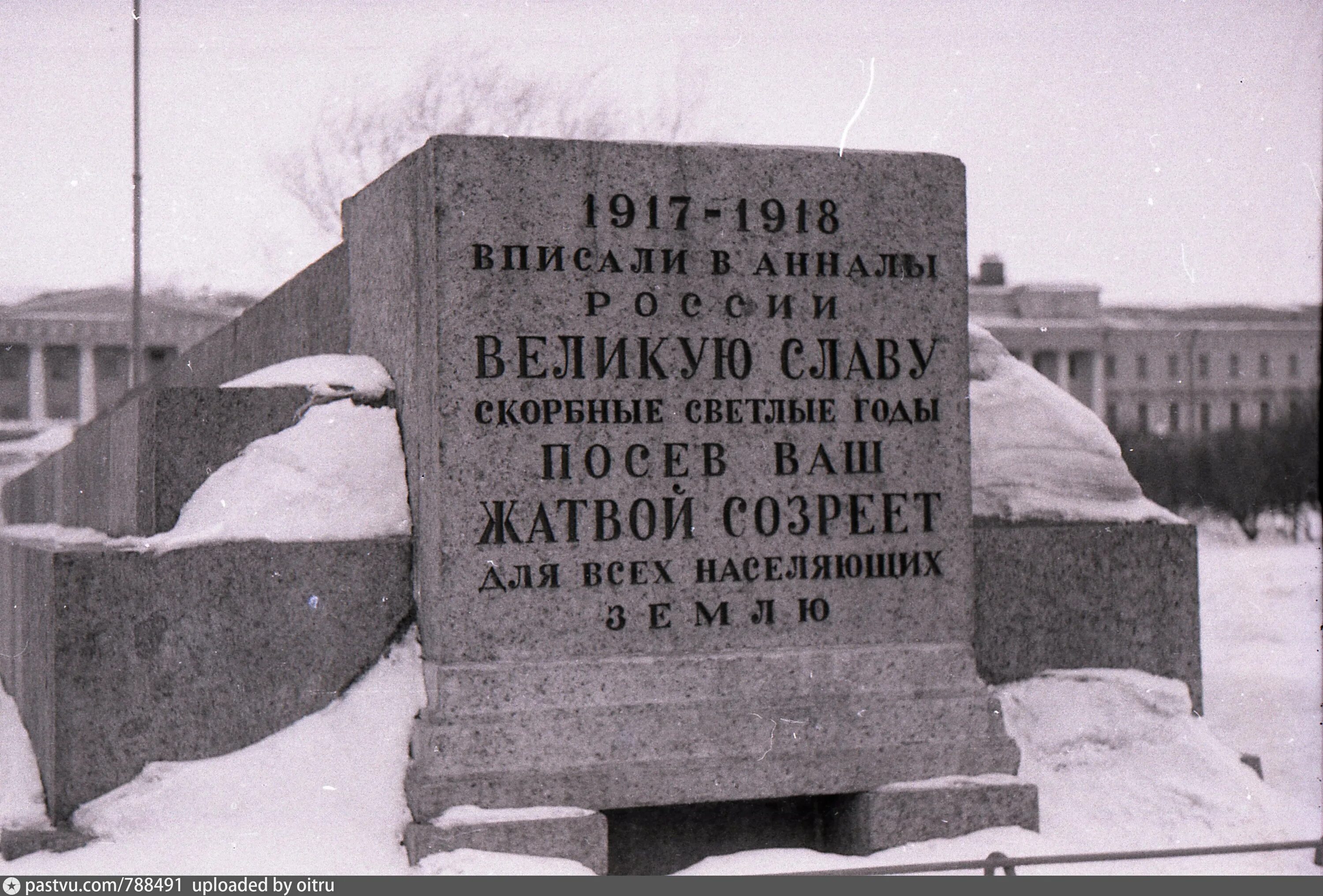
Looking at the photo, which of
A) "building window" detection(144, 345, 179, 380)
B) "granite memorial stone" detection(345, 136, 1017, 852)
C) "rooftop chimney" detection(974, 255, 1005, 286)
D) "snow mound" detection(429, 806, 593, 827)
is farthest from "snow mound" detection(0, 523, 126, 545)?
"rooftop chimney" detection(974, 255, 1005, 286)

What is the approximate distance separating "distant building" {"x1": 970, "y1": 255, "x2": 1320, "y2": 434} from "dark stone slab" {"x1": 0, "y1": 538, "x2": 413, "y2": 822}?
3296cm

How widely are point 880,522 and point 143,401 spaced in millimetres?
2437

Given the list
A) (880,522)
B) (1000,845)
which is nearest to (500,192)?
(880,522)

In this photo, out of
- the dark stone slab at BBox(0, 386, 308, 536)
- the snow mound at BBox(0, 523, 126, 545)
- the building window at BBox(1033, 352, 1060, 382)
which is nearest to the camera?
the dark stone slab at BBox(0, 386, 308, 536)

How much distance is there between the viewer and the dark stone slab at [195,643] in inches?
181

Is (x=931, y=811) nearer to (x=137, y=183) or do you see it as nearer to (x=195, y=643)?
(x=195, y=643)

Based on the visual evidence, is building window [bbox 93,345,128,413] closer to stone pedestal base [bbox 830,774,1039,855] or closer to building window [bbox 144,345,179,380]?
building window [bbox 144,345,179,380]

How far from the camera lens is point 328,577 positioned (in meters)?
4.83

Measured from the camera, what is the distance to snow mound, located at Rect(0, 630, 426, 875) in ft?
14.3

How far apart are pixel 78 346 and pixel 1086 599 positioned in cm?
3825

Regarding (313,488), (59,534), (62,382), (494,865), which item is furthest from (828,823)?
(62,382)

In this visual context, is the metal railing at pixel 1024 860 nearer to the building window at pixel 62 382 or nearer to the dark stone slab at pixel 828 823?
the dark stone slab at pixel 828 823

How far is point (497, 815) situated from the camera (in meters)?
4.54

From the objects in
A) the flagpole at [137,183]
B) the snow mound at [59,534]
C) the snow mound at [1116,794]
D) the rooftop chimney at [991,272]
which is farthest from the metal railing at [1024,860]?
the rooftop chimney at [991,272]
